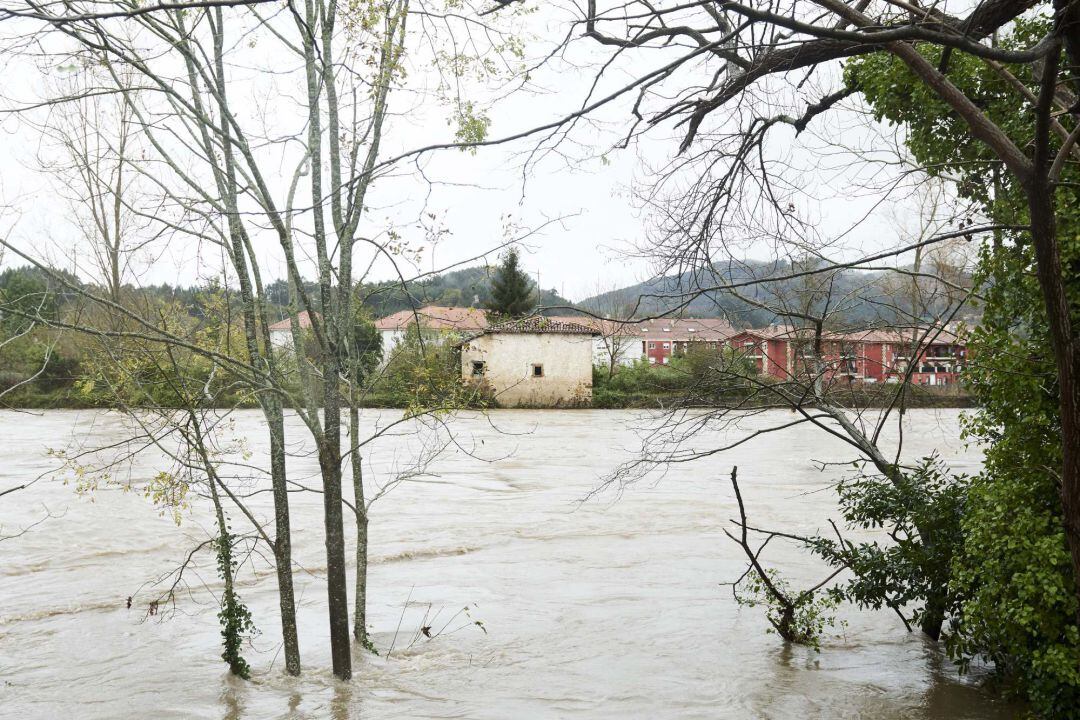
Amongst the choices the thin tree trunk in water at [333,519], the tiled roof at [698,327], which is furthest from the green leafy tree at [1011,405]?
the thin tree trunk in water at [333,519]

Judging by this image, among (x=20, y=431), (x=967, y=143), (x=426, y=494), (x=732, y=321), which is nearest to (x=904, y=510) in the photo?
(x=732, y=321)

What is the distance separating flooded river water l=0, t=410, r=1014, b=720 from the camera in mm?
8188

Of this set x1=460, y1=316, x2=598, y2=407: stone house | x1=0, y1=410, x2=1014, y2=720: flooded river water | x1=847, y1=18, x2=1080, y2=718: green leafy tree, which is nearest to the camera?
x1=847, y1=18, x2=1080, y2=718: green leafy tree

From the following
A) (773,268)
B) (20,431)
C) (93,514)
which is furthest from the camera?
(20,431)

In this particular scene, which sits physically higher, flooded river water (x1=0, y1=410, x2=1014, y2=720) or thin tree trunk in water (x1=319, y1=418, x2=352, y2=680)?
thin tree trunk in water (x1=319, y1=418, x2=352, y2=680)

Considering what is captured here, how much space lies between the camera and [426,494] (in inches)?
830

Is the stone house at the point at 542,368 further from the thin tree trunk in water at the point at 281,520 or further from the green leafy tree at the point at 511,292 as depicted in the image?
the thin tree trunk in water at the point at 281,520

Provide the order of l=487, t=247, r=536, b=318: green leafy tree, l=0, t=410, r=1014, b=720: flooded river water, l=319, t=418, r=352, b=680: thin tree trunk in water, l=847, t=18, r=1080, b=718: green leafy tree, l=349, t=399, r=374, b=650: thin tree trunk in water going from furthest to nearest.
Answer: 1. l=487, t=247, r=536, b=318: green leafy tree
2. l=0, t=410, r=1014, b=720: flooded river water
3. l=349, t=399, r=374, b=650: thin tree trunk in water
4. l=319, t=418, r=352, b=680: thin tree trunk in water
5. l=847, t=18, r=1080, b=718: green leafy tree

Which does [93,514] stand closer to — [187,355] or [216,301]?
[187,355]

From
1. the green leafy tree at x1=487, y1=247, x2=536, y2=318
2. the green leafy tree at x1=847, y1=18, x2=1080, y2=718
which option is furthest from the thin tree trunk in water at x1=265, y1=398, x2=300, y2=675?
the green leafy tree at x1=487, y1=247, x2=536, y2=318

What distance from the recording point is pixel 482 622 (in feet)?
36.2

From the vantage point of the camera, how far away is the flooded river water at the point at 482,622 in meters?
8.19

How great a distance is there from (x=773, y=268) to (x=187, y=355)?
5.89 m

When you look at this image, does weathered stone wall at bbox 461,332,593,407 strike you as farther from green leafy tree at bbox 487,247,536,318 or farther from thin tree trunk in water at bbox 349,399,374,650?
thin tree trunk in water at bbox 349,399,374,650
